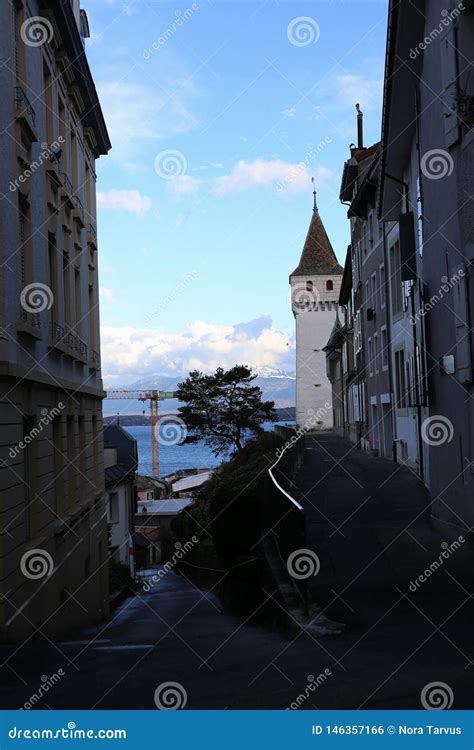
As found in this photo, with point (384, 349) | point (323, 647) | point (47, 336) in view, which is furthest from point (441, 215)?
point (384, 349)

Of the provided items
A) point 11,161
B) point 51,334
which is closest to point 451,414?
point 51,334

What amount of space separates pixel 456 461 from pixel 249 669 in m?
8.40

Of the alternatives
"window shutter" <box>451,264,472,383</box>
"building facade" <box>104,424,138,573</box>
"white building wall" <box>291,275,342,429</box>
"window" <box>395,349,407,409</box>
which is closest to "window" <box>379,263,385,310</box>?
"window" <box>395,349,407,409</box>

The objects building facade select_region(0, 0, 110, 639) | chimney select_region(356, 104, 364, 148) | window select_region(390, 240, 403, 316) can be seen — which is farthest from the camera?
chimney select_region(356, 104, 364, 148)

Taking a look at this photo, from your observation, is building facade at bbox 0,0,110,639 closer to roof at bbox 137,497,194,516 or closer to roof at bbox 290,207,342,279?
roof at bbox 137,497,194,516

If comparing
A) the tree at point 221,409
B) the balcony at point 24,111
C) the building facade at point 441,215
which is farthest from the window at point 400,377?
the tree at point 221,409

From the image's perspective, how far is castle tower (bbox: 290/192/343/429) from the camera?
289 ft

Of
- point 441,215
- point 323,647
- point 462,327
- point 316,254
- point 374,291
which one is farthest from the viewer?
point 316,254

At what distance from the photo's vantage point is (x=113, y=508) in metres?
35.7

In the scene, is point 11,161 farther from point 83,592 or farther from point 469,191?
point 83,592

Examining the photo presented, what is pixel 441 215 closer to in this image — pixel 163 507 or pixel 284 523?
pixel 284 523

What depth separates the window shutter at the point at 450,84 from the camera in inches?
530

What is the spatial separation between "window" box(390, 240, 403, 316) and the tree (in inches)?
1014

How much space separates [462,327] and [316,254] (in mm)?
80453
